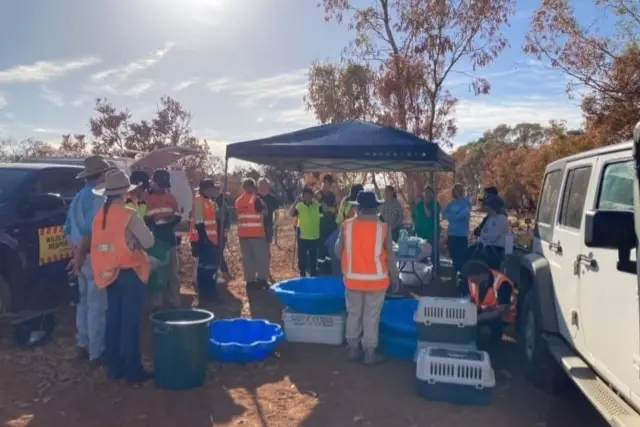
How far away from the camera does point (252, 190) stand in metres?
9.84

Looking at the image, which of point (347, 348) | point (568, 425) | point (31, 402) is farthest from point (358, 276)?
point (31, 402)

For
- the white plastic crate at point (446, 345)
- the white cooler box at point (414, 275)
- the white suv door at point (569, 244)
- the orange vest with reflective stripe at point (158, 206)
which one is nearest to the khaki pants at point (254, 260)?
the white cooler box at point (414, 275)

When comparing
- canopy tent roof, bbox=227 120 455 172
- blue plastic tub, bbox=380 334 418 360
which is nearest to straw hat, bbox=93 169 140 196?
blue plastic tub, bbox=380 334 418 360

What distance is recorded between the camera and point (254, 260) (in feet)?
32.7

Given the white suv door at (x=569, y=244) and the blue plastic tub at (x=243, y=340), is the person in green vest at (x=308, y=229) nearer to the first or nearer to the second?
the blue plastic tub at (x=243, y=340)

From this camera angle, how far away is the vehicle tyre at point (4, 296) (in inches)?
254

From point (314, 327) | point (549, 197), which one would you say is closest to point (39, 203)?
point (314, 327)

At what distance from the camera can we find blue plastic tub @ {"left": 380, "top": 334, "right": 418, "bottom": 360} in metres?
6.22

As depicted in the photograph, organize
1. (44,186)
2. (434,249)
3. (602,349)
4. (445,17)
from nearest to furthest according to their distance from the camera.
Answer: (602,349) → (44,186) → (434,249) → (445,17)

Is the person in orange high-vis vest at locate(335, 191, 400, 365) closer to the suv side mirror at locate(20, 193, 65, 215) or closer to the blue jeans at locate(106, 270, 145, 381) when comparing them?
the blue jeans at locate(106, 270, 145, 381)

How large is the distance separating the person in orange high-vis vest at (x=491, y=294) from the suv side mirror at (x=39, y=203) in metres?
4.51

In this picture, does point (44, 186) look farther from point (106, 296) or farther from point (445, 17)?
point (445, 17)

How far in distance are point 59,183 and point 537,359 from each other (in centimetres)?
595

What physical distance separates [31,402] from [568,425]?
4.31 m
